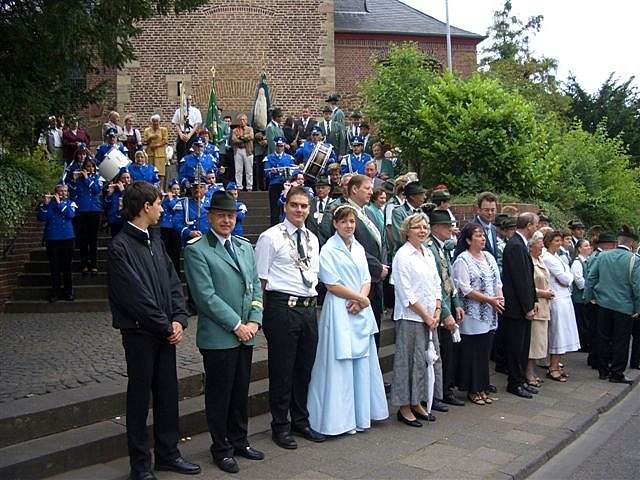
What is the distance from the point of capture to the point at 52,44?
569cm

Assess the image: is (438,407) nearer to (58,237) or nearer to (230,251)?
(230,251)

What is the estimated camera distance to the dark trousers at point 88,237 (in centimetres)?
1144

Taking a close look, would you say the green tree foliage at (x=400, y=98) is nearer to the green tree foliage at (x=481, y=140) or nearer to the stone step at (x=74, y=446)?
the green tree foliage at (x=481, y=140)

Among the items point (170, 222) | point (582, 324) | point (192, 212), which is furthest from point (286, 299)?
point (582, 324)

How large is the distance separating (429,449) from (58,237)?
708 centimetres

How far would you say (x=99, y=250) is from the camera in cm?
1226

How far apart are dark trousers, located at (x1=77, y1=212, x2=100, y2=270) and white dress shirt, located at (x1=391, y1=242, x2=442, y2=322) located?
6.54 meters

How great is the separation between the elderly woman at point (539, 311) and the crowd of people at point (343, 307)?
0.02 metres

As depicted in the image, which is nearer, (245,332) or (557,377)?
(245,332)

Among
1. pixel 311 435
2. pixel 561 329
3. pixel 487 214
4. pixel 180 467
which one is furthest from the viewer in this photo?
pixel 561 329

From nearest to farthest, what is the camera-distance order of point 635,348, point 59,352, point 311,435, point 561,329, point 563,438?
point 311,435, point 563,438, point 59,352, point 561,329, point 635,348

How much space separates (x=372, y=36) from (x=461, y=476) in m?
24.0

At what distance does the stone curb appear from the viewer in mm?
5680

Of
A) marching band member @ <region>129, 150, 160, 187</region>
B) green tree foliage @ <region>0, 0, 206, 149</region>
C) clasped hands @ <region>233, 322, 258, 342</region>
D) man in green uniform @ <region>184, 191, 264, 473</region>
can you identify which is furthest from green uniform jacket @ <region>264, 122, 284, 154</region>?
clasped hands @ <region>233, 322, 258, 342</region>
